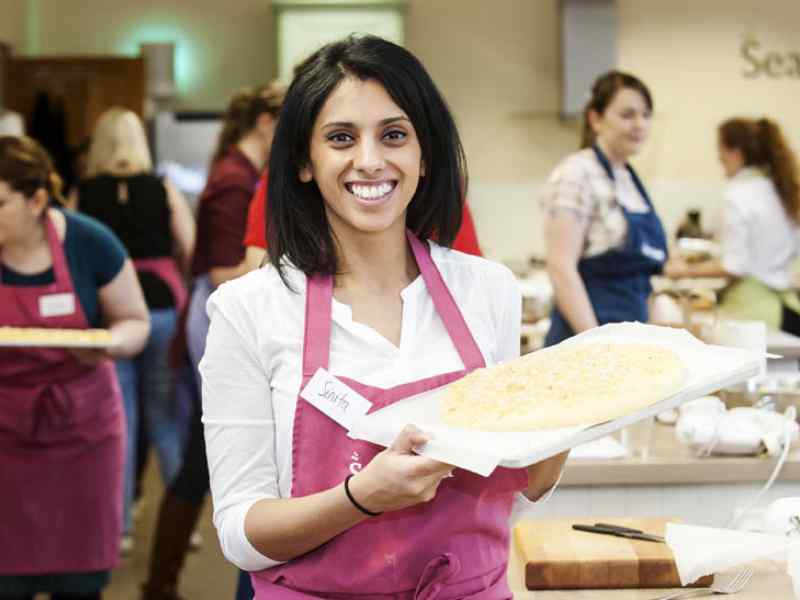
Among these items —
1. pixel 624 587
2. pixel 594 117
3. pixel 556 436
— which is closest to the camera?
pixel 556 436

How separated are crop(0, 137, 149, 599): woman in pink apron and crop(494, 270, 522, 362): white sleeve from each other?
1616 mm

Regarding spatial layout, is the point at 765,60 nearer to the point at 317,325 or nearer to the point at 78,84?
the point at 78,84

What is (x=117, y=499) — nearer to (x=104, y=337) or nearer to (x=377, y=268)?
(x=104, y=337)

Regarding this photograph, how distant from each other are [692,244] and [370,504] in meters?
4.06

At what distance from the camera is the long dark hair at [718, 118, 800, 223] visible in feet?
15.2

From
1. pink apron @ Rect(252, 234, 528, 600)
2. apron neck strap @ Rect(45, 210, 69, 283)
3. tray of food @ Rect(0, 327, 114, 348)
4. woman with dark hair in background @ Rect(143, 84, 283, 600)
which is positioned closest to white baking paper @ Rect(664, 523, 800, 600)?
pink apron @ Rect(252, 234, 528, 600)

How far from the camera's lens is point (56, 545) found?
307 centimetres

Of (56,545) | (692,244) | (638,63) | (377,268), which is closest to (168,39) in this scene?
(638,63)

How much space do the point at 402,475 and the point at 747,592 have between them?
639mm

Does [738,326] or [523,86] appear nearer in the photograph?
[738,326]

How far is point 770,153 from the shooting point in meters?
4.75

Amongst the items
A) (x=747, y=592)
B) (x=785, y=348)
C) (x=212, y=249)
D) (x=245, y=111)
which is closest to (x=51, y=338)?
(x=212, y=249)

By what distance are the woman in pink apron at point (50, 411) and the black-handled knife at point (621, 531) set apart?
1.50 meters

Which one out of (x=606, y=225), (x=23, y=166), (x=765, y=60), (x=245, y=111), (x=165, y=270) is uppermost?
(x=765, y=60)
